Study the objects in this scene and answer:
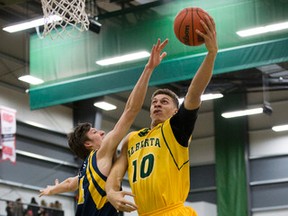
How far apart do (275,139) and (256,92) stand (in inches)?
68.0

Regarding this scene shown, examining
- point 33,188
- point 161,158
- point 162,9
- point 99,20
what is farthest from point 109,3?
point 161,158

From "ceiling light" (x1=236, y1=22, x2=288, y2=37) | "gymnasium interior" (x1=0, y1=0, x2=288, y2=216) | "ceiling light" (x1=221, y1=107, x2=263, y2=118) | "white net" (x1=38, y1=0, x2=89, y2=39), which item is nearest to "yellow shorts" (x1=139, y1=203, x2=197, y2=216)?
"white net" (x1=38, y1=0, x2=89, y2=39)

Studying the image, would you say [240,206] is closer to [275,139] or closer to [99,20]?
[275,139]

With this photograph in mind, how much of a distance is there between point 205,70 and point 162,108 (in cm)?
77

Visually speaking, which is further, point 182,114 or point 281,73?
point 281,73

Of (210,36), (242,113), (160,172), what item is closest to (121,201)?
(160,172)

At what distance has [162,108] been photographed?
5617 millimetres

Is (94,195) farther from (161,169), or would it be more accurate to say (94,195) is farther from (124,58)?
(124,58)

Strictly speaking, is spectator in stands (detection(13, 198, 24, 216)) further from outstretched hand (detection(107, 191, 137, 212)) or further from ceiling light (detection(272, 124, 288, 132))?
outstretched hand (detection(107, 191, 137, 212))

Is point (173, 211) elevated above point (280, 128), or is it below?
below

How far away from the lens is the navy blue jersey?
5.83 metres

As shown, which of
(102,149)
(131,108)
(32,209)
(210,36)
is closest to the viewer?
(210,36)

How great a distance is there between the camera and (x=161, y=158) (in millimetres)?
5367

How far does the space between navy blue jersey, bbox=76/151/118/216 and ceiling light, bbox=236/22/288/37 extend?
25.6 feet
